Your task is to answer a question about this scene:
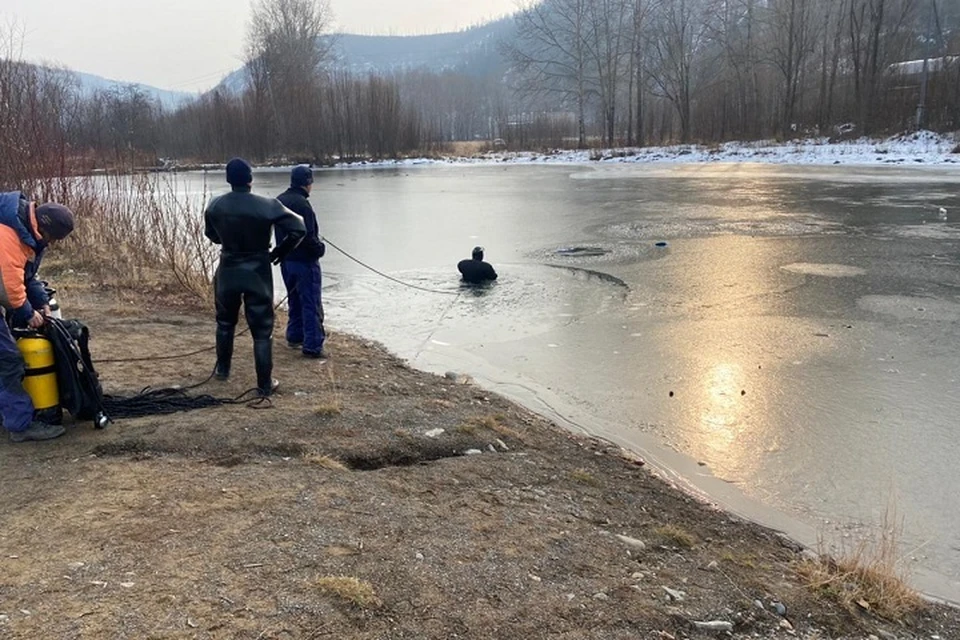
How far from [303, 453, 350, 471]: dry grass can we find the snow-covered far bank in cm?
3108

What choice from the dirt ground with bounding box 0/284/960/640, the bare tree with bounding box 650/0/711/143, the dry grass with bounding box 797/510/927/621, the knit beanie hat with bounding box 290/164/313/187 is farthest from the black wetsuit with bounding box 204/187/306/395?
the bare tree with bounding box 650/0/711/143

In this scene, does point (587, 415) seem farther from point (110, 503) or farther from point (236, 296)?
point (110, 503)

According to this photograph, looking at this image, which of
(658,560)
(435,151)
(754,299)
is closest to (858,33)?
(435,151)

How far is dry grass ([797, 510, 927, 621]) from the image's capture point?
10.1 ft

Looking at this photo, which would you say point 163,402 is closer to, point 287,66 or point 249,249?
point 249,249

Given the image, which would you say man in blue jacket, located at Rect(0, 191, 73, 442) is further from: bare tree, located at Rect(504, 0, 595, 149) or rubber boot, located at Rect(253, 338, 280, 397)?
bare tree, located at Rect(504, 0, 595, 149)

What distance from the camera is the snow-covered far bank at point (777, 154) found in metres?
30.1

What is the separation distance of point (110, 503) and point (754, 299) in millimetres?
7416

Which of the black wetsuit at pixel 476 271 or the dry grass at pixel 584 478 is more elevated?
the black wetsuit at pixel 476 271

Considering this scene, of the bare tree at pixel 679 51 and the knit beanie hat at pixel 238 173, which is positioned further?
the bare tree at pixel 679 51

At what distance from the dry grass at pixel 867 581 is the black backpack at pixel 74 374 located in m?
4.22

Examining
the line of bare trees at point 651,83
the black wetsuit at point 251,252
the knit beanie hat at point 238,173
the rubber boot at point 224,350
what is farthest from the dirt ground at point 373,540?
the line of bare trees at point 651,83

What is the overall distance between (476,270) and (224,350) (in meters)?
5.01

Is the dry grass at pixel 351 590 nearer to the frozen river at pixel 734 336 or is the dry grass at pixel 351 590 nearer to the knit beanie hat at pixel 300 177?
the frozen river at pixel 734 336
